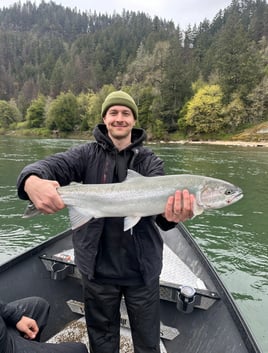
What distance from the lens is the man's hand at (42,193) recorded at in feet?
8.24

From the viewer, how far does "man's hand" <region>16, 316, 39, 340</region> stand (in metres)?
3.04

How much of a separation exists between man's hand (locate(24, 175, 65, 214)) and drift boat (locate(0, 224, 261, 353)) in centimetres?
208

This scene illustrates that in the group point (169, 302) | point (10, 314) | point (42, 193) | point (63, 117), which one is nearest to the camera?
point (42, 193)

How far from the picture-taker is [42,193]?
2.51m

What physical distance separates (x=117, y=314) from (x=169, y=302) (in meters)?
1.40

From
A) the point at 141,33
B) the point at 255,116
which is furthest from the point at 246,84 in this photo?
the point at 141,33

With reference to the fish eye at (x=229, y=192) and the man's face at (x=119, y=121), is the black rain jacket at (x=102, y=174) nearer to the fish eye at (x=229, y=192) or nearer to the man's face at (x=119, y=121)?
the man's face at (x=119, y=121)

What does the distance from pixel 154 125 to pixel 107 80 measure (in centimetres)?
4568

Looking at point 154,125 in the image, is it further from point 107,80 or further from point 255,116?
point 107,80

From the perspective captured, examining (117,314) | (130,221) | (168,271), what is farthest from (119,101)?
(168,271)

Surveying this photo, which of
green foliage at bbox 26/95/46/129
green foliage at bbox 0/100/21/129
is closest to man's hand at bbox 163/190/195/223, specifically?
green foliage at bbox 26/95/46/129

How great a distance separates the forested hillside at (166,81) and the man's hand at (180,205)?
171 ft

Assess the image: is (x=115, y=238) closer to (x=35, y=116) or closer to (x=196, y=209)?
(x=196, y=209)

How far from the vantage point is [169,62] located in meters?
64.0
